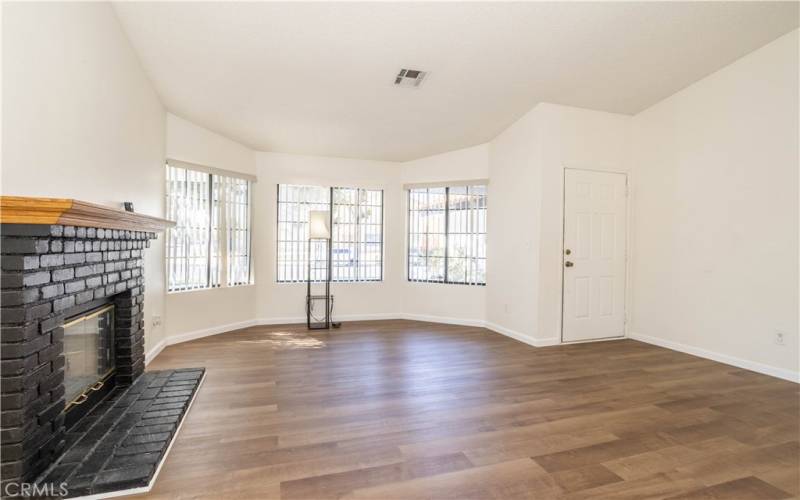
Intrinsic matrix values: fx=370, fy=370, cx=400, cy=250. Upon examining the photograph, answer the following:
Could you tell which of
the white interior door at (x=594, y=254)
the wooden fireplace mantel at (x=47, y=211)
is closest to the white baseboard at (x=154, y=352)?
the wooden fireplace mantel at (x=47, y=211)

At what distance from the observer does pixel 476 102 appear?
404cm

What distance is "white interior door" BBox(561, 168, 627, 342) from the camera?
4.36 meters

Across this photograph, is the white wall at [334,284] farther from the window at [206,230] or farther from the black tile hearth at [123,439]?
the black tile hearth at [123,439]

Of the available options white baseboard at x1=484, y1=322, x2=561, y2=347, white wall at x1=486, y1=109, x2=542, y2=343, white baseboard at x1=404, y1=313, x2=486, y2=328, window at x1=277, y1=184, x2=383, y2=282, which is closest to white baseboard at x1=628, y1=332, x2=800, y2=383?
white baseboard at x1=484, y1=322, x2=561, y2=347

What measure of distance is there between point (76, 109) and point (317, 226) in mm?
2938

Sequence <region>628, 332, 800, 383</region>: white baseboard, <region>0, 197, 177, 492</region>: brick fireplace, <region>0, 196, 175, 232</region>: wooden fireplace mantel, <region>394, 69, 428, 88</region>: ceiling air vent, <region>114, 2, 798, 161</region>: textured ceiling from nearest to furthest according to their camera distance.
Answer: <region>0, 196, 175, 232</region>: wooden fireplace mantel, <region>0, 197, 177, 492</region>: brick fireplace, <region>114, 2, 798, 161</region>: textured ceiling, <region>628, 332, 800, 383</region>: white baseboard, <region>394, 69, 428, 88</region>: ceiling air vent

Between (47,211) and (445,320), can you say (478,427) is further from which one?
(445,320)

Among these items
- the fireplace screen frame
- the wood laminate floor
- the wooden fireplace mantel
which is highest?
the wooden fireplace mantel

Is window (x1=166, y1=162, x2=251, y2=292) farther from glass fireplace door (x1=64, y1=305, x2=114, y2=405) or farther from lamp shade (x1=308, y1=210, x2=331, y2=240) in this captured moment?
glass fireplace door (x1=64, y1=305, x2=114, y2=405)

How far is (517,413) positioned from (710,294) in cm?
284

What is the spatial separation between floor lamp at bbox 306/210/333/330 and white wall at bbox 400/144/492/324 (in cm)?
119

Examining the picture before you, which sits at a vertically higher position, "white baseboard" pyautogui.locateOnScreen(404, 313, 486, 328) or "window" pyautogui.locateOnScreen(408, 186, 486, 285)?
"window" pyautogui.locateOnScreen(408, 186, 486, 285)

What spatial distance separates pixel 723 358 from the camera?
3711 mm

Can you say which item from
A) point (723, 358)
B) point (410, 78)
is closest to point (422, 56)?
point (410, 78)
